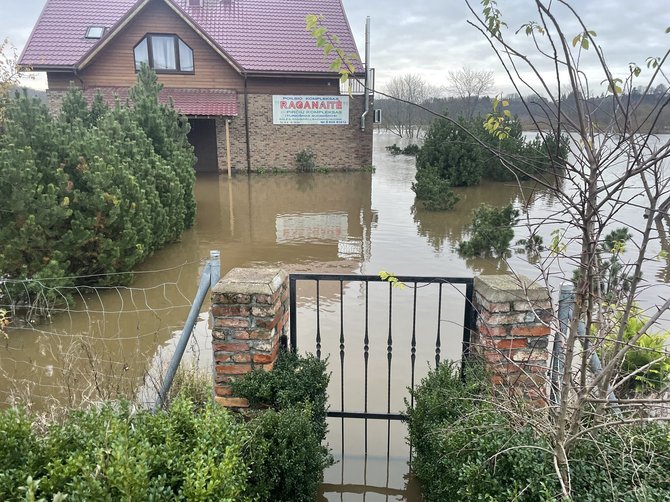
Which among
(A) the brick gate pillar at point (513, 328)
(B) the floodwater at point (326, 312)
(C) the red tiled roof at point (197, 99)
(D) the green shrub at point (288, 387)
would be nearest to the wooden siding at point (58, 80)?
(C) the red tiled roof at point (197, 99)

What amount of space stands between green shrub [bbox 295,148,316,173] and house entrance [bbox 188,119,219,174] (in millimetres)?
3257

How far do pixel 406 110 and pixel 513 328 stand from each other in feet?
141

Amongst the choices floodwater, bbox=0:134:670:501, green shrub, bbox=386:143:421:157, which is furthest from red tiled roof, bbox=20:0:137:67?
green shrub, bbox=386:143:421:157

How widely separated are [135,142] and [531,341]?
666 centimetres

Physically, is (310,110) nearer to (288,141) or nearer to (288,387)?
(288,141)

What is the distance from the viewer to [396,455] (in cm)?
353

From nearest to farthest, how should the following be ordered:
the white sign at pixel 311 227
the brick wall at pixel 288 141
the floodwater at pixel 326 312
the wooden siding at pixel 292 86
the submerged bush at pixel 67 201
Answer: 1. the floodwater at pixel 326 312
2. the submerged bush at pixel 67 201
3. the white sign at pixel 311 227
4. the wooden siding at pixel 292 86
5. the brick wall at pixel 288 141

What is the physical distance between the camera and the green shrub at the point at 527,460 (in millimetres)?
1990

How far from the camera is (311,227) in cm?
1078

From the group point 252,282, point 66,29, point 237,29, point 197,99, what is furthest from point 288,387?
point 66,29

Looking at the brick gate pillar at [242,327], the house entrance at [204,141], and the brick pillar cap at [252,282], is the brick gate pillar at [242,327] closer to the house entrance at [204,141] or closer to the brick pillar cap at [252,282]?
the brick pillar cap at [252,282]

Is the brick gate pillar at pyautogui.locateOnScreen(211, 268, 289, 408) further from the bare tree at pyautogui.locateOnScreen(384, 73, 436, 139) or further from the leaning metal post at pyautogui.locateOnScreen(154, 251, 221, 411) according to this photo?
the bare tree at pyautogui.locateOnScreen(384, 73, 436, 139)

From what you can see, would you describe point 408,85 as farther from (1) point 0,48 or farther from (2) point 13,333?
(2) point 13,333

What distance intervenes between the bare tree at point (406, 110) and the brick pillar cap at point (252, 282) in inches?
1419
